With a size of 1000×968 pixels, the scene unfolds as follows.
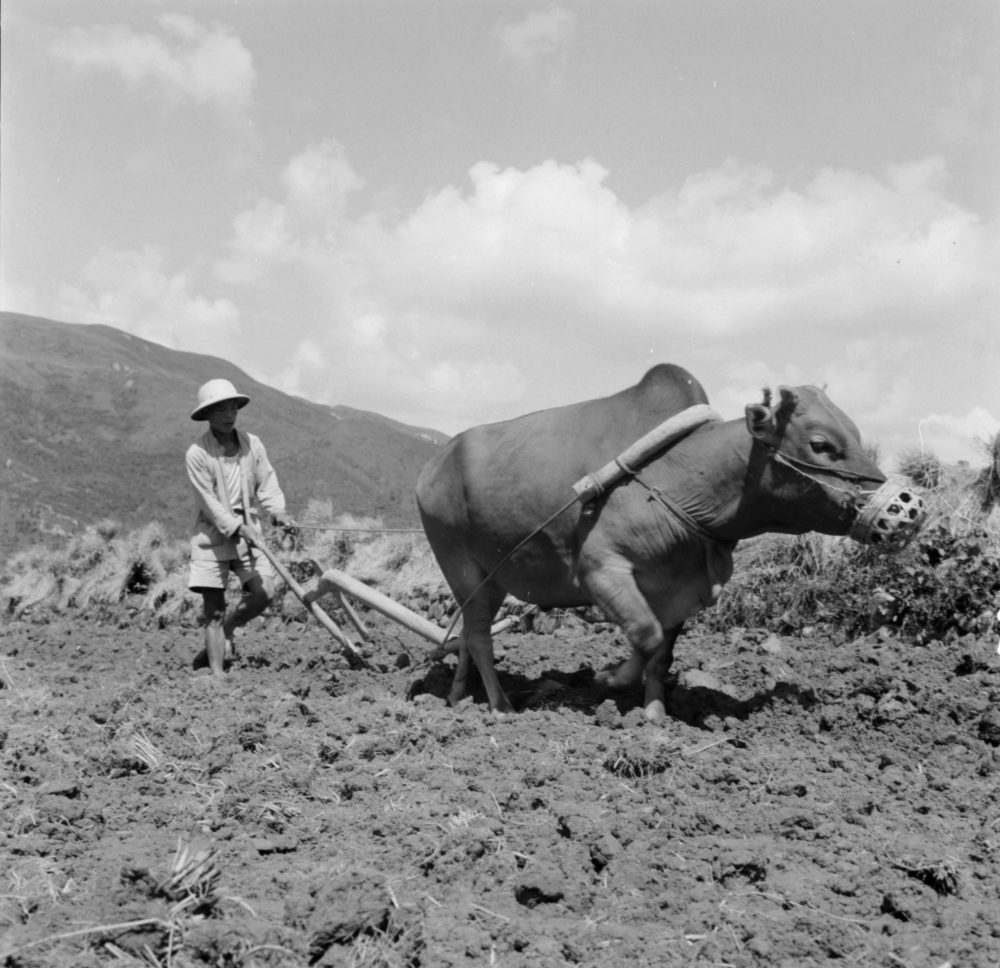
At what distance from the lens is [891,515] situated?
16.6ft

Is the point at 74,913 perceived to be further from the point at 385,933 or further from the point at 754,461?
the point at 754,461

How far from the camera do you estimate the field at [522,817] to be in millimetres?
3068

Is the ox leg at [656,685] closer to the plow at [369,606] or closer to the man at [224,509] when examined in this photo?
the plow at [369,606]

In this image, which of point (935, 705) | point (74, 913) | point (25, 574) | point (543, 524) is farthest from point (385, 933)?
point (25, 574)

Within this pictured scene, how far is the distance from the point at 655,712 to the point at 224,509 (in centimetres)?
359

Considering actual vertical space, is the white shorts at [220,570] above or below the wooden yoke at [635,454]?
below

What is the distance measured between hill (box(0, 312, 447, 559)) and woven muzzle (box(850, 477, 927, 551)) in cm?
2675

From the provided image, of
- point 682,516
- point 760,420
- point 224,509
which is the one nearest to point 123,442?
point 224,509

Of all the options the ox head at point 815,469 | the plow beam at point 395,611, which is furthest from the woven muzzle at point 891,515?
the plow beam at point 395,611

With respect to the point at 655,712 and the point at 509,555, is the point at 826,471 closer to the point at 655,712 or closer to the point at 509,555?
the point at 655,712

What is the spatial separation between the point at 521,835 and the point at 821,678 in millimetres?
3191

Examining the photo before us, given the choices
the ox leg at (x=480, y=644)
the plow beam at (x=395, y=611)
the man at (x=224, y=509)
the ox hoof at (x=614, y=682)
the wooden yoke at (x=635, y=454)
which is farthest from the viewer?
the man at (x=224, y=509)

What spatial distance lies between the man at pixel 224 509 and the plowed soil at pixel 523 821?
1.00 metres

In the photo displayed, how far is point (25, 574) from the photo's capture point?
13.6m
